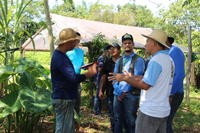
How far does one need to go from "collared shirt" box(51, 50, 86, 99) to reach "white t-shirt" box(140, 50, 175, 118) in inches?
35.1

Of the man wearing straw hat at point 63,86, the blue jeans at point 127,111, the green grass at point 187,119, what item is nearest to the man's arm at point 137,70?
the blue jeans at point 127,111

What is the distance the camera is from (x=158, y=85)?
211 centimetres

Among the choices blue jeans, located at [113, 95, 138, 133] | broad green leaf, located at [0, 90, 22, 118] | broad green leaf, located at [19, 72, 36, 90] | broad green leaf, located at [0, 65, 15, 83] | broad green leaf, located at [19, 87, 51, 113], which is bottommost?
blue jeans, located at [113, 95, 138, 133]

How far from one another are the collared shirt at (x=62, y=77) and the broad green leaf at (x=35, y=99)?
1.12 feet

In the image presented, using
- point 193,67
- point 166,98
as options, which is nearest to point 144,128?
point 166,98

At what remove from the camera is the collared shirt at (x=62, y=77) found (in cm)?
242

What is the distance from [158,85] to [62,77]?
1.26 metres

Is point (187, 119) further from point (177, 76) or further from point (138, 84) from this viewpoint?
point (138, 84)

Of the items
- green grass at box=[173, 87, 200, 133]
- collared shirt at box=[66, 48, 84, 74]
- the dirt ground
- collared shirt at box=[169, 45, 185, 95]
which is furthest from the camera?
green grass at box=[173, 87, 200, 133]

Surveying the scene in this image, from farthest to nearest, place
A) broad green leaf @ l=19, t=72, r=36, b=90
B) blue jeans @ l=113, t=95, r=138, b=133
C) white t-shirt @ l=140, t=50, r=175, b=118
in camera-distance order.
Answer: blue jeans @ l=113, t=95, r=138, b=133, broad green leaf @ l=19, t=72, r=36, b=90, white t-shirt @ l=140, t=50, r=175, b=118

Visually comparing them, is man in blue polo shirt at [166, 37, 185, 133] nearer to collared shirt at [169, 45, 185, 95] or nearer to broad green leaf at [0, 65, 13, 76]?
collared shirt at [169, 45, 185, 95]

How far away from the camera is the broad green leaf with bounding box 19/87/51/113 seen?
2.65 m

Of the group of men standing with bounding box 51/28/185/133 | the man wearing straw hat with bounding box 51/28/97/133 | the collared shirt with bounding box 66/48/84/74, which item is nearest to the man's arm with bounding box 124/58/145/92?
the group of men standing with bounding box 51/28/185/133

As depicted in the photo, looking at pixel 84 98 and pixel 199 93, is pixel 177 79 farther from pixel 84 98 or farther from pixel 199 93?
pixel 199 93
